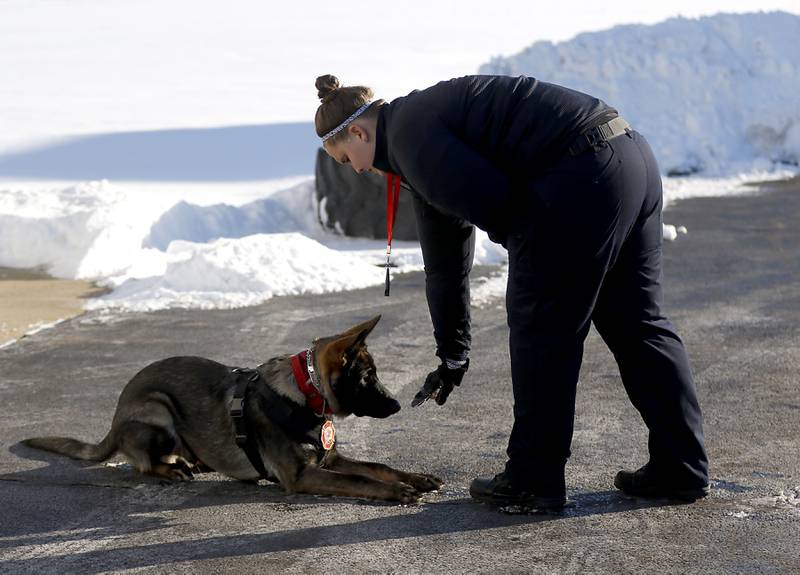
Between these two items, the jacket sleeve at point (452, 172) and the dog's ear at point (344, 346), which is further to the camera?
the dog's ear at point (344, 346)

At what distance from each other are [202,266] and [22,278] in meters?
1.87

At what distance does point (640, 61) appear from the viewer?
2050 centimetres

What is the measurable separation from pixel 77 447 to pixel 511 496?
205cm

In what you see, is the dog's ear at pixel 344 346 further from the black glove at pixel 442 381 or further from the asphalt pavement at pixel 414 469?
the asphalt pavement at pixel 414 469

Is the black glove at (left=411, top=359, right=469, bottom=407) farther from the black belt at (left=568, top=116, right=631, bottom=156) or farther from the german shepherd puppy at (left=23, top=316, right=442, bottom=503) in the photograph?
the black belt at (left=568, top=116, right=631, bottom=156)

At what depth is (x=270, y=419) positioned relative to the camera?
4.64 metres

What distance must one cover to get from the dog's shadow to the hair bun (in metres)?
1.54

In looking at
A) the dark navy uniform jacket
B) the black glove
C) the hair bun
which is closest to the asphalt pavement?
the black glove

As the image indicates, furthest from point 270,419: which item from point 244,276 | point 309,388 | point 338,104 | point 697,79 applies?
point 697,79

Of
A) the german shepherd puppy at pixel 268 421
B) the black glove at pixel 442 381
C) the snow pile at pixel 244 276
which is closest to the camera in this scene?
the german shepherd puppy at pixel 268 421

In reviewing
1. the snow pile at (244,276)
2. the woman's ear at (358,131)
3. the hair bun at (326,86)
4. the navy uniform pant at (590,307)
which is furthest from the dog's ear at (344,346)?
the snow pile at (244,276)

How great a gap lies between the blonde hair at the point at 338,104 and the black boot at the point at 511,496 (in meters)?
1.38

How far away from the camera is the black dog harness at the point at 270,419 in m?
4.59

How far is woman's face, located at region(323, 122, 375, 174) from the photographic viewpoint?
4086mm
